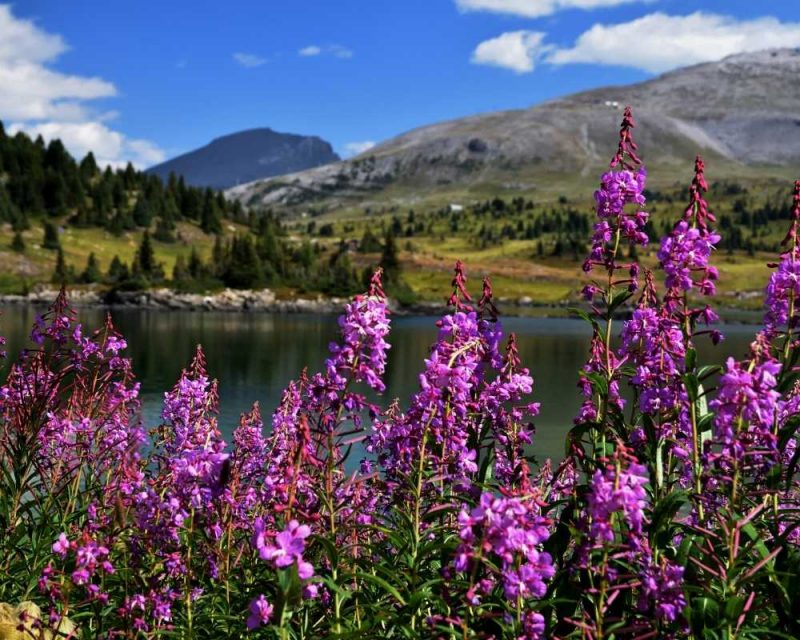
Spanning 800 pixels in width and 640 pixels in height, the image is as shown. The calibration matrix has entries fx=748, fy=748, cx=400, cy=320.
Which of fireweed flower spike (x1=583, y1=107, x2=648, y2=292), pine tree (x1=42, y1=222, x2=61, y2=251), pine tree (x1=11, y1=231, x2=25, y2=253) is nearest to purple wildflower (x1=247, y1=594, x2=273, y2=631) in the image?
fireweed flower spike (x1=583, y1=107, x2=648, y2=292)

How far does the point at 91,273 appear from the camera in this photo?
14800cm

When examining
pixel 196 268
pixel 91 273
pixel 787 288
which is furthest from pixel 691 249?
pixel 196 268

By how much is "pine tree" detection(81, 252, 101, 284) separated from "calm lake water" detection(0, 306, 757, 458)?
23.3 metres

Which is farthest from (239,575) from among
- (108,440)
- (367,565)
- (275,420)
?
(367,565)

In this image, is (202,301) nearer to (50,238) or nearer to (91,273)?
(91,273)

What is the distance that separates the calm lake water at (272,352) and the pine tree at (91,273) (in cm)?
2331

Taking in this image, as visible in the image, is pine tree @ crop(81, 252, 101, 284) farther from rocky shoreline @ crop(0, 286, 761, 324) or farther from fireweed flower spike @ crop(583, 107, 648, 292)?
fireweed flower spike @ crop(583, 107, 648, 292)

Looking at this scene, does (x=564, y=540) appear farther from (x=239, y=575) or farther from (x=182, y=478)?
(x=239, y=575)

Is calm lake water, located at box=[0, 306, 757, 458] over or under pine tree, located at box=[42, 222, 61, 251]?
under

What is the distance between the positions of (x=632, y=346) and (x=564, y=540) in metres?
1.87

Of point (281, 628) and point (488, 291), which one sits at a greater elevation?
point (488, 291)

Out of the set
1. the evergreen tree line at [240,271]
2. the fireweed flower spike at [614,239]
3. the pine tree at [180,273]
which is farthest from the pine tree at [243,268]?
the fireweed flower spike at [614,239]

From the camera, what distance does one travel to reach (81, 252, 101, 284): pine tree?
5803 inches

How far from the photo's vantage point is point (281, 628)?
4137 mm
